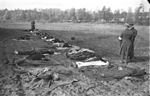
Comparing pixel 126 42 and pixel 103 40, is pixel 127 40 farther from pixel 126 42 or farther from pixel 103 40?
pixel 103 40

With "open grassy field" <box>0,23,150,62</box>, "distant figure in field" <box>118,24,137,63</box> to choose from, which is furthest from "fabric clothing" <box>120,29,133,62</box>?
"open grassy field" <box>0,23,150,62</box>

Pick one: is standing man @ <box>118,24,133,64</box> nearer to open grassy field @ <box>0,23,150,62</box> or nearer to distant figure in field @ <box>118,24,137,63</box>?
distant figure in field @ <box>118,24,137,63</box>

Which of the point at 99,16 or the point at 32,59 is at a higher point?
the point at 99,16

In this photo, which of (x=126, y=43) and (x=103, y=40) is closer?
(x=126, y=43)

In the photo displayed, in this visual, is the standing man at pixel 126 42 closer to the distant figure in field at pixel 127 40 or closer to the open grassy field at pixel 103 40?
the distant figure in field at pixel 127 40

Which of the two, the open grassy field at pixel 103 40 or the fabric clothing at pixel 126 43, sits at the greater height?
the fabric clothing at pixel 126 43

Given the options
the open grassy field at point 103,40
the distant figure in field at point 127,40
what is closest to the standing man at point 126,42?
the distant figure in field at point 127,40

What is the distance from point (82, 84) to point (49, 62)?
2.94 m

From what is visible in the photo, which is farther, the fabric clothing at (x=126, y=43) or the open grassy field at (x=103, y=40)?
the open grassy field at (x=103, y=40)

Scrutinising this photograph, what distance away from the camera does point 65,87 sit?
5309 millimetres

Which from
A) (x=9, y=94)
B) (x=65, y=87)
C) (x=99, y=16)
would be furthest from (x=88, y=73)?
(x=99, y=16)

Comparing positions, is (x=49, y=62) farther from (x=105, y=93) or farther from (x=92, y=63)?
(x=105, y=93)

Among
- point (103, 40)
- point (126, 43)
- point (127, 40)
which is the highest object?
point (127, 40)

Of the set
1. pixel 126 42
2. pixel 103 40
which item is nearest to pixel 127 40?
pixel 126 42
